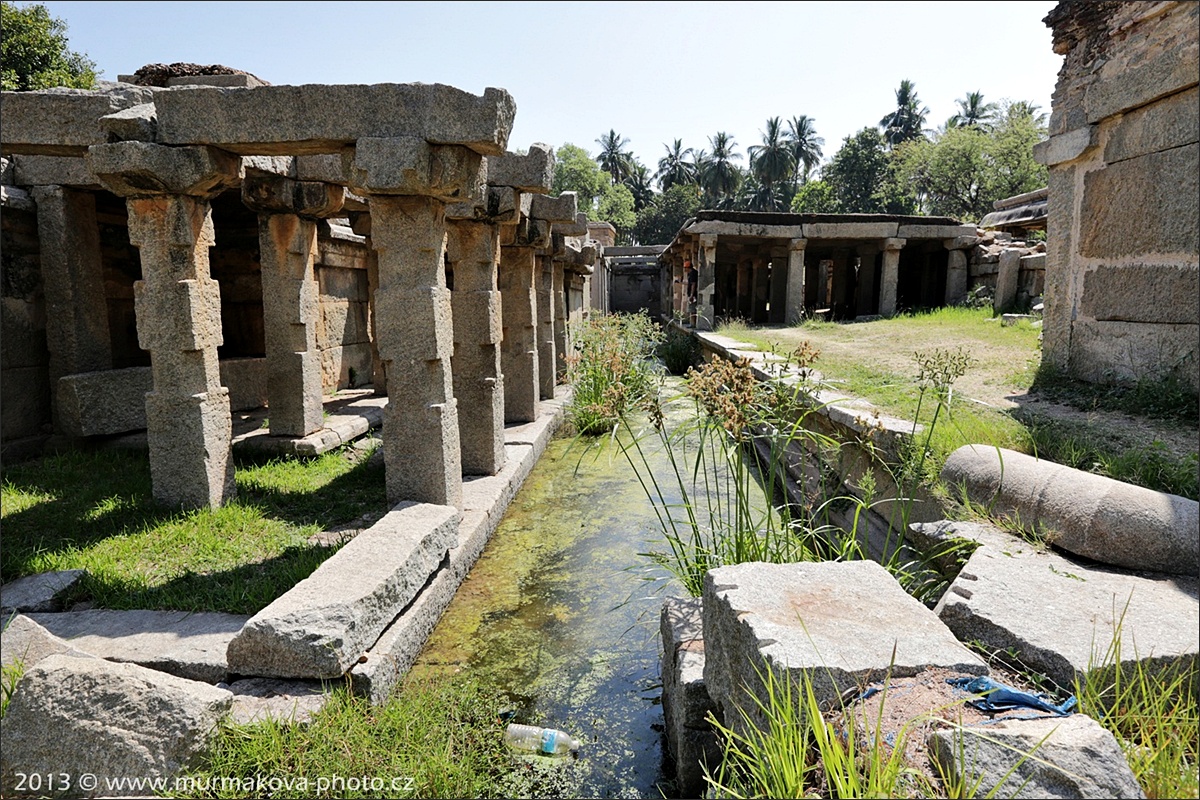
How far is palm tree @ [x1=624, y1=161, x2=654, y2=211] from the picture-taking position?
5844 cm

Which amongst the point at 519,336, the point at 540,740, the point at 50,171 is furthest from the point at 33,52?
the point at 540,740

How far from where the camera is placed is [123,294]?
8.09 meters

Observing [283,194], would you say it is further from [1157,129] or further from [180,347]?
[1157,129]

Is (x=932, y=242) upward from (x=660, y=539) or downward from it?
upward

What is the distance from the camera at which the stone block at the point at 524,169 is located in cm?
644

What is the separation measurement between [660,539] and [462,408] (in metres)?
2.30

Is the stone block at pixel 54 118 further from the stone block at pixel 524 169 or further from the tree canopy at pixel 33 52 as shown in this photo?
the tree canopy at pixel 33 52

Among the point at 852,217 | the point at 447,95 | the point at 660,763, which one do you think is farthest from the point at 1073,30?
the point at 852,217

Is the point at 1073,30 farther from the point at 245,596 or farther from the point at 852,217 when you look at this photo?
the point at 852,217

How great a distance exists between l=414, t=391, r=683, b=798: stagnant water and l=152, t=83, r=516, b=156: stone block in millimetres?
2281

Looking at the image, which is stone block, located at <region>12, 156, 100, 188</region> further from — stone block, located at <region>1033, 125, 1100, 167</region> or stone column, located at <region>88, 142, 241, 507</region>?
stone block, located at <region>1033, 125, 1100, 167</region>

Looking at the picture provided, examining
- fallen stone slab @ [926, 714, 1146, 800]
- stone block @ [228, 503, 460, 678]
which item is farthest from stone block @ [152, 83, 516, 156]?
fallen stone slab @ [926, 714, 1146, 800]

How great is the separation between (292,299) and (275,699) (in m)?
4.74

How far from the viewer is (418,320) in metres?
4.88
